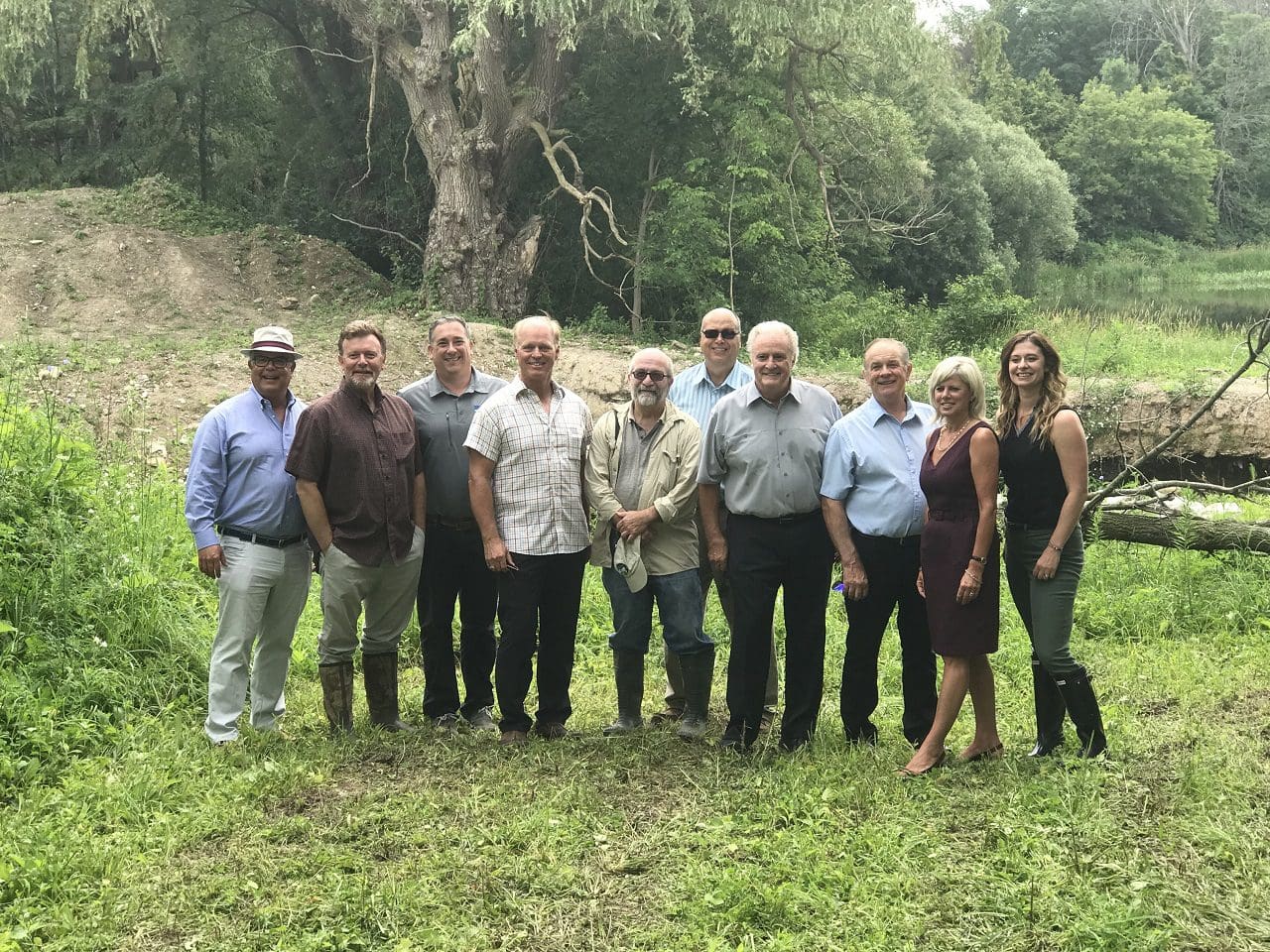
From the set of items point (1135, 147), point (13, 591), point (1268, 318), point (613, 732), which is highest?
point (1135, 147)

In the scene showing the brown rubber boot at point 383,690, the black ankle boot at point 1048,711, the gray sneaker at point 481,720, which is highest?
the black ankle boot at point 1048,711

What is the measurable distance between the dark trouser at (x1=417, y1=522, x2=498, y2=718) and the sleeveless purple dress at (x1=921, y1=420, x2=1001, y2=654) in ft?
6.55

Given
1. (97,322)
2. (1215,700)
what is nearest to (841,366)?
(97,322)

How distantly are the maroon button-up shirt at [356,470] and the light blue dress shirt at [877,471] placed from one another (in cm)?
186

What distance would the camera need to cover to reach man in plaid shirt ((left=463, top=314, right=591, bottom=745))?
482 centimetres

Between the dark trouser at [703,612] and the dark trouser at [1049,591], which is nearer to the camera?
the dark trouser at [1049,591]

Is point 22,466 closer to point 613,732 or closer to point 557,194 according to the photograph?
point 613,732

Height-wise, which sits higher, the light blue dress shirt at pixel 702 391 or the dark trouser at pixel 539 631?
the light blue dress shirt at pixel 702 391

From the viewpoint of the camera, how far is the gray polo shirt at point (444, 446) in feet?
16.8

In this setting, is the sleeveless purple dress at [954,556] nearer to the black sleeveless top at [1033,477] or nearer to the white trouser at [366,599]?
the black sleeveless top at [1033,477]

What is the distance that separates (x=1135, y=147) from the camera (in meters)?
40.2

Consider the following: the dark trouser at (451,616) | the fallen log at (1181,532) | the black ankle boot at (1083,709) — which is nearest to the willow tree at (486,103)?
the fallen log at (1181,532)

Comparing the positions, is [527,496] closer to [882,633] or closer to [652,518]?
[652,518]

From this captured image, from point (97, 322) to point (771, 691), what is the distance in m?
12.8
